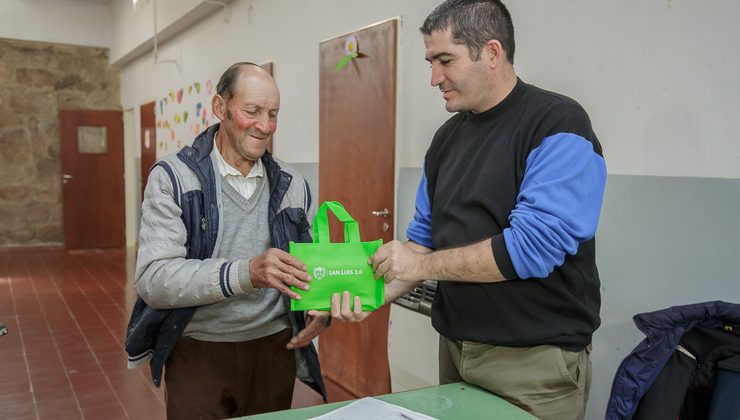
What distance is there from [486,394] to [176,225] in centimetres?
86

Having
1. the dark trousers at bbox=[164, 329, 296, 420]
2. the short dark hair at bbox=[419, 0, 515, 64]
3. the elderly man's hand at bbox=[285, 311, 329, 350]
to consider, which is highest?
the short dark hair at bbox=[419, 0, 515, 64]

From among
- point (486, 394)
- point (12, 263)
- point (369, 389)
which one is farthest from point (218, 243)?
point (12, 263)

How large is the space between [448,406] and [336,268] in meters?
0.38

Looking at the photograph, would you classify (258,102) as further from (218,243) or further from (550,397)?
(550,397)

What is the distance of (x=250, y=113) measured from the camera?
1611 millimetres

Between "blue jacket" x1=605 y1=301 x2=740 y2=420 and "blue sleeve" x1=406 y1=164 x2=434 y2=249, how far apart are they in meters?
0.63

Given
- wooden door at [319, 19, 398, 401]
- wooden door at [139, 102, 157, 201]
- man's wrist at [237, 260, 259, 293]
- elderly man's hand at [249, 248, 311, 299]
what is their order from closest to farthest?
elderly man's hand at [249, 248, 311, 299]
man's wrist at [237, 260, 259, 293]
wooden door at [319, 19, 398, 401]
wooden door at [139, 102, 157, 201]

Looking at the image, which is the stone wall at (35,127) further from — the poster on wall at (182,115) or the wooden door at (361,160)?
the wooden door at (361,160)

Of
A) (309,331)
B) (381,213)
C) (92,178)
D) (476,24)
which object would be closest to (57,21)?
(92,178)

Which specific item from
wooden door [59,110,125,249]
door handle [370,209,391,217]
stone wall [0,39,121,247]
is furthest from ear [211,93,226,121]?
stone wall [0,39,121,247]

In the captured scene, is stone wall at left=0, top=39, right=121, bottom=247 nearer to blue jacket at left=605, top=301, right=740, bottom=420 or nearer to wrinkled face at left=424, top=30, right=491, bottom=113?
wrinkled face at left=424, top=30, right=491, bottom=113

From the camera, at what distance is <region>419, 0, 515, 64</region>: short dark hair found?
4.59 feet

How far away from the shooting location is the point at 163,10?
659 cm

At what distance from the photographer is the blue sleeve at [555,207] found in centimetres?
124
